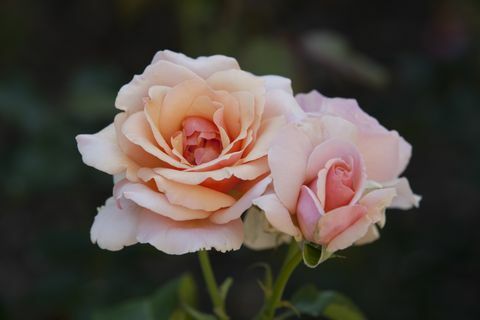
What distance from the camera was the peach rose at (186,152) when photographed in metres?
0.73

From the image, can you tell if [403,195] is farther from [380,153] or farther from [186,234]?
[186,234]

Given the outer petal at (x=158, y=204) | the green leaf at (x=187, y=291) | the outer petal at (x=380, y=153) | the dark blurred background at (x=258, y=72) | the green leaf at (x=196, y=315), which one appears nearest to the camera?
the outer petal at (x=158, y=204)

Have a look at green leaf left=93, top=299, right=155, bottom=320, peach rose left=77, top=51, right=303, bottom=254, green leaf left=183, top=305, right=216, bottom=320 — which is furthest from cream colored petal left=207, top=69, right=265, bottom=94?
green leaf left=93, top=299, right=155, bottom=320

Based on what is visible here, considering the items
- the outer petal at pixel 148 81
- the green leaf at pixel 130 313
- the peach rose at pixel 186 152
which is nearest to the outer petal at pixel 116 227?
the peach rose at pixel 186 152

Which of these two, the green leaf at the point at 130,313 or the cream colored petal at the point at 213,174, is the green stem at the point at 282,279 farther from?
the green leaf at the point at 130,313

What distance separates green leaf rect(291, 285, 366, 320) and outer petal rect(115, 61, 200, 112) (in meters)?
0.34

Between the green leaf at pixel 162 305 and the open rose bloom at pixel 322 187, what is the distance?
346 mm

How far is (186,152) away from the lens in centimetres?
79

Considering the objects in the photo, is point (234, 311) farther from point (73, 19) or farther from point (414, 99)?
point (73, 19)

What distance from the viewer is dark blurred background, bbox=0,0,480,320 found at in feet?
5.73

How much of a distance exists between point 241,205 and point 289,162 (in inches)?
2.5

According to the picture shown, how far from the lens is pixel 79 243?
5.64ft

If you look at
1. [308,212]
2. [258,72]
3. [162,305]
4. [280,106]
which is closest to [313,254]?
[308,212]

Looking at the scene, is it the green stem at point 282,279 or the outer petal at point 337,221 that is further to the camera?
the green stem at point 282,279
